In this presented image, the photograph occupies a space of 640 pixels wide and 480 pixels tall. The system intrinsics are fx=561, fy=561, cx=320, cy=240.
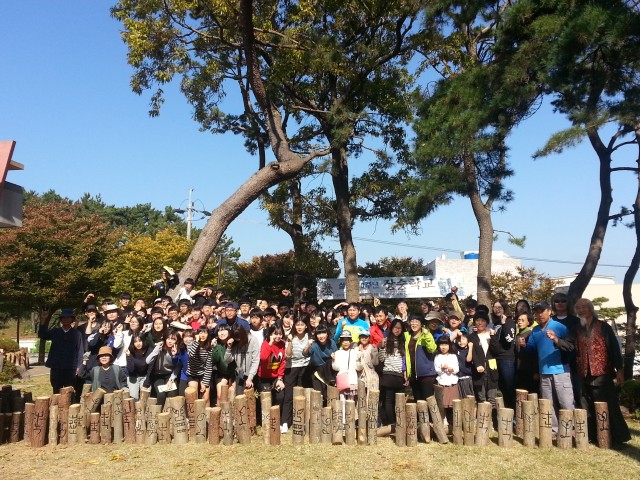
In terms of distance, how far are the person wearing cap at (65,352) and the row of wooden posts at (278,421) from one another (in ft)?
3.42

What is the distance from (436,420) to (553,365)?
1.50m

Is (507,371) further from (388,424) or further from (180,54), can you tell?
(180,54)

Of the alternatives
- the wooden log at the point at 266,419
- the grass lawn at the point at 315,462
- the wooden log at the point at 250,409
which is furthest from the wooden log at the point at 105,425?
the wooden log at the point at 266,419

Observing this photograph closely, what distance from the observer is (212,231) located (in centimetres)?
1253

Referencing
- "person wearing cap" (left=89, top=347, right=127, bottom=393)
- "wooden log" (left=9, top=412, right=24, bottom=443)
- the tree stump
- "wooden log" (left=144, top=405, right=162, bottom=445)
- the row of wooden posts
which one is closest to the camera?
the tree stump

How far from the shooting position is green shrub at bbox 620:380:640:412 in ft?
26.6

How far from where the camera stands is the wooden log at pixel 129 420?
655cm

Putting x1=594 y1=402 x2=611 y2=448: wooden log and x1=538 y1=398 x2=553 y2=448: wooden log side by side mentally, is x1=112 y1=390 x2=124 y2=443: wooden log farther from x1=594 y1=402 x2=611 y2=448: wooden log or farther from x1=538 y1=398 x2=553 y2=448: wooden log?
x1=594 y1=402 x2=611 y2=448: wooden log

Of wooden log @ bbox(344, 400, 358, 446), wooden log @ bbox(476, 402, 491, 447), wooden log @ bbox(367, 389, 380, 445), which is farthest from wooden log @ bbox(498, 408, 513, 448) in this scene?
wooden log @ bbox(344, 400, 358, 446)

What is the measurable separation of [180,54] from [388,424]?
11.2 meters

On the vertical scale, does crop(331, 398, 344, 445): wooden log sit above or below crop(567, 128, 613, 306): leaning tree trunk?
below

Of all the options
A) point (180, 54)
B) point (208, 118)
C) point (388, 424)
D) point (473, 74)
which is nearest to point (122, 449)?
point (388, 424)

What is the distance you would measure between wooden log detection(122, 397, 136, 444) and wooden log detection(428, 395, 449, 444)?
3.44 m

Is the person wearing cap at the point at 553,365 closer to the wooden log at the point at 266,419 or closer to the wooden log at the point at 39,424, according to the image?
the wooden log at the point at 266,419
